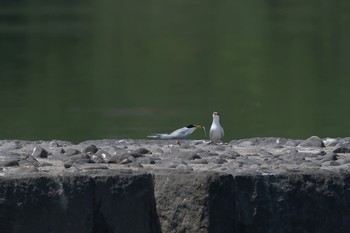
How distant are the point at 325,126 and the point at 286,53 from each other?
12.7 m

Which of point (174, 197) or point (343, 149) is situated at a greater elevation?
point (343, 149)

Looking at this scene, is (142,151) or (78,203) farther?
(142,151)

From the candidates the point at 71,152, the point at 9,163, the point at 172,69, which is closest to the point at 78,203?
the point at 9,163

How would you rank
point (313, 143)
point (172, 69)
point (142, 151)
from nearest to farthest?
1. point (142, 151)
2. point (313, 143)
3. point (172, 69)

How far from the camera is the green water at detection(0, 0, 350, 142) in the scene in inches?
680

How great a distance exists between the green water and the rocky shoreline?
8.37 m

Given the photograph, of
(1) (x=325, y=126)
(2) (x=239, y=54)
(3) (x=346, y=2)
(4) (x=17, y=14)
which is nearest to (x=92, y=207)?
(1) (x=325, y=126)

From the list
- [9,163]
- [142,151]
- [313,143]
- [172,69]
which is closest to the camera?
[9,163]

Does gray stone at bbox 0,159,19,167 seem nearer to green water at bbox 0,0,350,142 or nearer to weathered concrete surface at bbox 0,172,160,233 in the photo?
weathered concrete surface at bbox 0,172,160,233

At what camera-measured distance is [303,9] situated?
43125 millimetres

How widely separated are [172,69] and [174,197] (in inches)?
868

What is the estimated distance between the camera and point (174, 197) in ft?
18.3

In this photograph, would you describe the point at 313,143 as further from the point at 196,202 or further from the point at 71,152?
the point at 196,202

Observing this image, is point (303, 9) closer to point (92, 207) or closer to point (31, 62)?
point (31, 62)
